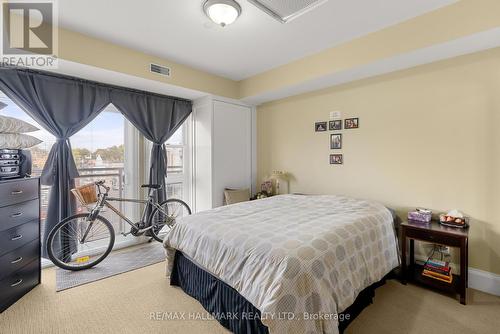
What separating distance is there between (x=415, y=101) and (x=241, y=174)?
111 inches

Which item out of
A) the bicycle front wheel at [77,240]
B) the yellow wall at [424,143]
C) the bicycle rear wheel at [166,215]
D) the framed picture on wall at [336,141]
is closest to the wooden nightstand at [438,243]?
the yellow wall at [424,143]

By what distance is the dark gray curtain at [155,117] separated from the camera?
3.45 meters

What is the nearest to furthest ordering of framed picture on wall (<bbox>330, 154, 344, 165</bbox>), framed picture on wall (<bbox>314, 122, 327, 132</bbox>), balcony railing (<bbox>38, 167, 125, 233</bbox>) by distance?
balcony railing (<bbox>38, 167, 125, 233</bbox>), framed picture on wall (<bbox>330, 154, 344, 165</bbox>), framed picture on wall (<bbox>314, 122, 327, 132</bbox>)

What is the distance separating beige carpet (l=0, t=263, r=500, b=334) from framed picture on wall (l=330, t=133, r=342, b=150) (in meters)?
1.83

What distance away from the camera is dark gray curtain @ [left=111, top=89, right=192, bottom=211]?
3445 mm

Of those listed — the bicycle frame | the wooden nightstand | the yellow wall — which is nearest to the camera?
the wooden nightstand

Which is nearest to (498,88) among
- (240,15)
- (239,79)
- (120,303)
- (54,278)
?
(240,15)

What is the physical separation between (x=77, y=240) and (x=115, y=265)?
23.5 inches

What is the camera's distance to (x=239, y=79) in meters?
4.09

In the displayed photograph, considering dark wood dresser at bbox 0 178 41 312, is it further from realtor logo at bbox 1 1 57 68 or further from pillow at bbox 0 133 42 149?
realtor logo at bbox 1 1 57 68

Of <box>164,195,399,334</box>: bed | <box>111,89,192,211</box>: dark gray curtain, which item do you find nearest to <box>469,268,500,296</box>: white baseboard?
<box>164,195,399,334</box>: bed

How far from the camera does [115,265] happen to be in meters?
2.96

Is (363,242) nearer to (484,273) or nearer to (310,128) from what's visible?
(484,273)

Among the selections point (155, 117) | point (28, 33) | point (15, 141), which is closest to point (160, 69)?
point (155, 117)
